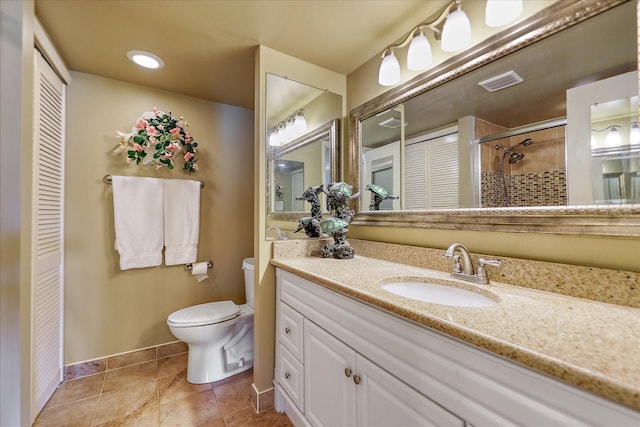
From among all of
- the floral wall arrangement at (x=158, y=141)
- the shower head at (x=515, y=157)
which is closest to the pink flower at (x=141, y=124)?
the floral wall arrangement at (x=158, y=141)

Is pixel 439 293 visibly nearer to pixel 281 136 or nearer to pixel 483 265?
pixel 483 265

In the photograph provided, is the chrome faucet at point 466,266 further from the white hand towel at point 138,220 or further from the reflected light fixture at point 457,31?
the white hand towel at point 138,220

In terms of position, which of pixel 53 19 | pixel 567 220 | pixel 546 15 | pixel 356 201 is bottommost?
pixel 567 220

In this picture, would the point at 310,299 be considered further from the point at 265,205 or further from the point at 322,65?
the point at 322,65

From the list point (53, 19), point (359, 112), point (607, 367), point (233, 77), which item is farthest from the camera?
point (233, 77)

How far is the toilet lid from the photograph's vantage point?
66.5 inches

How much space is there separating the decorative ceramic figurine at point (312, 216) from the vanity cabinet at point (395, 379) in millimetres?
344

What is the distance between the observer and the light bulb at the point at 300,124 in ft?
5.74

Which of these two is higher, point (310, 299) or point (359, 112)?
point (359, 112)

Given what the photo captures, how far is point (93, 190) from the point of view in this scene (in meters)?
1.87

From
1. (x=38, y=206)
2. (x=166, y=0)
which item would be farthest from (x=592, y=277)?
(x=38, y=206)

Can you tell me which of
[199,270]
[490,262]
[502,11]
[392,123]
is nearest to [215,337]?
[199,270]

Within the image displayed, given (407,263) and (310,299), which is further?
(407,263)

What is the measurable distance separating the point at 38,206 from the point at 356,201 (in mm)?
1879
